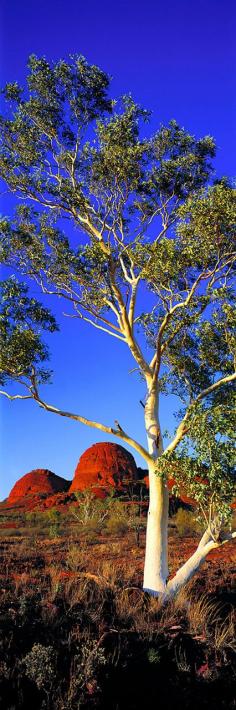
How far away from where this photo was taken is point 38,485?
6469cm

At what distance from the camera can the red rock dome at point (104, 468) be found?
5900 cm

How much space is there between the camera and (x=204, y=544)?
39.2ft

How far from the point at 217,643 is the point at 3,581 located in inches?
224

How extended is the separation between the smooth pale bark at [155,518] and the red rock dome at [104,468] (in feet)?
145

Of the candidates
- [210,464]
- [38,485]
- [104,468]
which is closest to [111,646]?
[210,464]

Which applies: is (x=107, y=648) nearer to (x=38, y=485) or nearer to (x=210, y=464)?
(x=210, y=464)

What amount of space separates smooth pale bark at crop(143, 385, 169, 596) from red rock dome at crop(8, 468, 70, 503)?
166 ft

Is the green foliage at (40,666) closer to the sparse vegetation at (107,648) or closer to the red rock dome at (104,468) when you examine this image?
the sparse vegetation at (107,648)

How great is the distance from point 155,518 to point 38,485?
179 ft

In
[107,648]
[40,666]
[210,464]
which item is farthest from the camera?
[210,464]

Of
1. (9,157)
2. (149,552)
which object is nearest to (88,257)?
(9,157)

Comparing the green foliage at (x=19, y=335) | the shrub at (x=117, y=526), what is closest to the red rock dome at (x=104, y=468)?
the shrub at (x=117, y=526)

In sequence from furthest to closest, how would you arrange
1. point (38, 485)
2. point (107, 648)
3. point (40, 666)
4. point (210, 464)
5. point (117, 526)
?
point (38, 485) < point (117, 526) < point (210, 464) < point (107, 648) < point (40, 666)

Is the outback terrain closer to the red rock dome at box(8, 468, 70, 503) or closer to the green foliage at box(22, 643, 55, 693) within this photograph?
the green foliage at box(22, 643, 55, 693)
